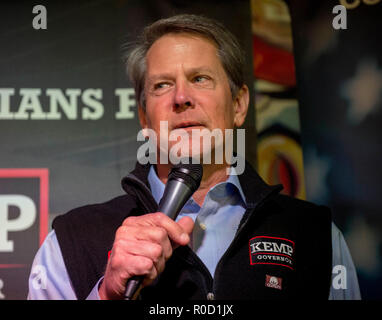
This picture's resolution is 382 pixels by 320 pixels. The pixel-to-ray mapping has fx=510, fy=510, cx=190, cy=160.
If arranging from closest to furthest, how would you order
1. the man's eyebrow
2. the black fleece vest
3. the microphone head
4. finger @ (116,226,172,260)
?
1. finger @ (116,226,172,260)
2. the microphone head
3. the black fleece vest
4. the man's eyebrow

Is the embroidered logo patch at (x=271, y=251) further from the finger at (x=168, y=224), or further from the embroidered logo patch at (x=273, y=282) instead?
the finger at (x=168, y=224)

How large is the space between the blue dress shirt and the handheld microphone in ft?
1.14

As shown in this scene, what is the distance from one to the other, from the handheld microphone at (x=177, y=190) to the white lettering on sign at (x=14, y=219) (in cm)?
91

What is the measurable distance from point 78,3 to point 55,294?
1.18 m

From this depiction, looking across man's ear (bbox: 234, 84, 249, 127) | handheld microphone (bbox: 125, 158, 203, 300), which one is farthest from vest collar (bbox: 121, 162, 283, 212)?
handheld microphone (bbox: 125, 158, 203, 300)

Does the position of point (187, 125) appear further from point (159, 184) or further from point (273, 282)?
point (273, 282)

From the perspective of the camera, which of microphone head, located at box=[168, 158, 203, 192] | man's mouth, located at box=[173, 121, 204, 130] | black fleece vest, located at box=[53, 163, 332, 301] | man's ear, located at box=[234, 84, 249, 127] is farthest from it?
man's ear, located at box=[234, 84, 249, 127]

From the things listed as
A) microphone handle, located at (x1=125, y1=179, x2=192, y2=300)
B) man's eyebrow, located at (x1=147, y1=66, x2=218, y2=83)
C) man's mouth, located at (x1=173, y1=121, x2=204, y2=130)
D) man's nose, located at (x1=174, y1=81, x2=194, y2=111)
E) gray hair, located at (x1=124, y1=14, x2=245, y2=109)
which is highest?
gray hair, located at (x1=124, y1=14, x2=245, y2=109)

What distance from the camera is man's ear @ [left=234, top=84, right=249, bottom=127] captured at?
1.80 m

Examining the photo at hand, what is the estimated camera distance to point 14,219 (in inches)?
74.1

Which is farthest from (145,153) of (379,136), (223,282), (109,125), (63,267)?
(379,136)

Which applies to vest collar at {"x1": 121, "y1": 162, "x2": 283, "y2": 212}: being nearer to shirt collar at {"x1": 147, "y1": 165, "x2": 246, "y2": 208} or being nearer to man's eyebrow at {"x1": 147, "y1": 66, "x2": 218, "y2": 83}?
shirt collar at {"x1": 147, "y1": 165, "x2": 246, "y2": 208}

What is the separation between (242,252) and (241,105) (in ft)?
1.92

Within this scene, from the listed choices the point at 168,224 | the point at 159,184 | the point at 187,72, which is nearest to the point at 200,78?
the point at 187,72
